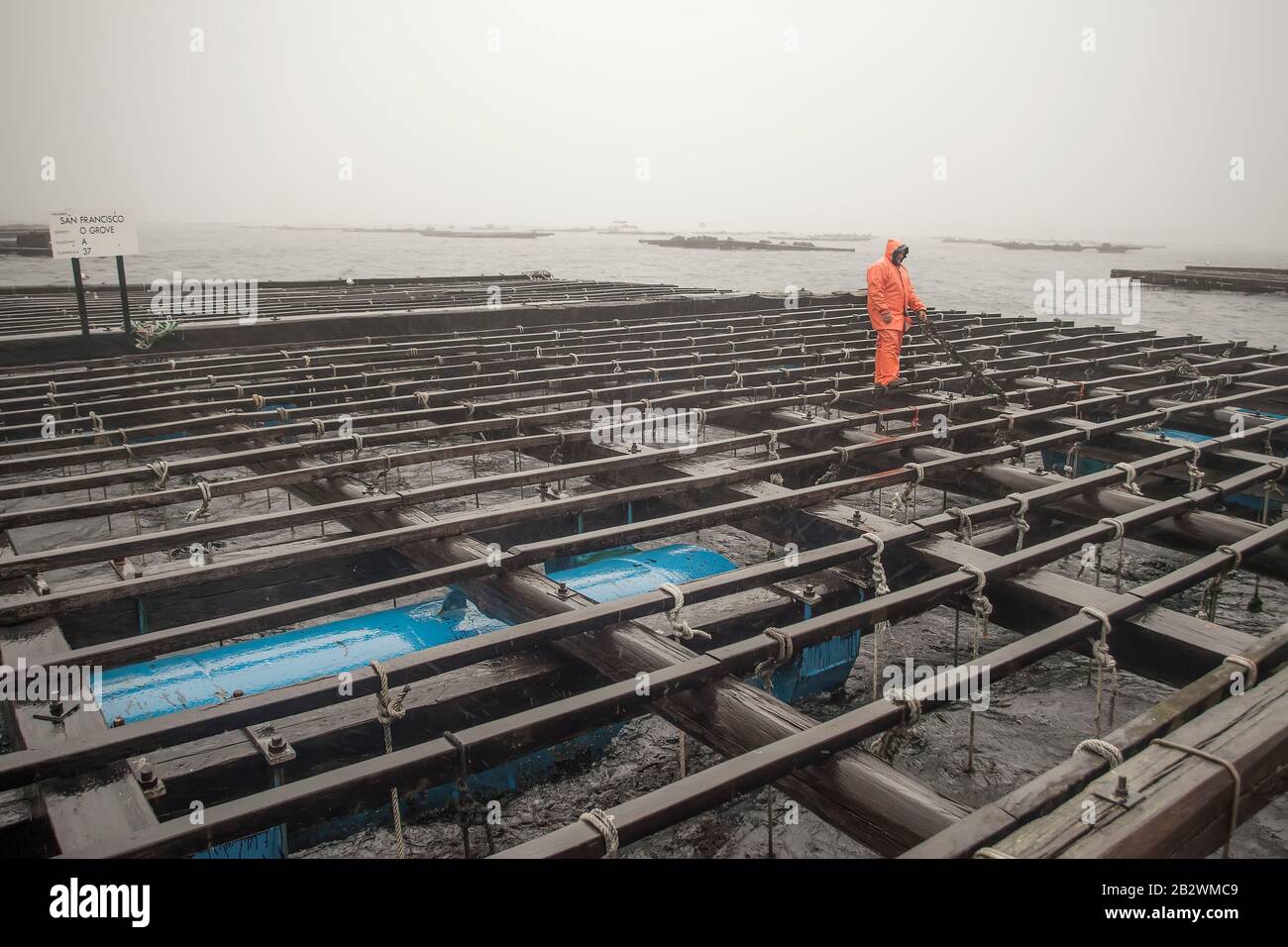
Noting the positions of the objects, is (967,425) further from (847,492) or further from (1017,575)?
(1017,575)

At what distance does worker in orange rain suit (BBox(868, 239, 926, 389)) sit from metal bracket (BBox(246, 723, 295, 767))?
29.3 feet

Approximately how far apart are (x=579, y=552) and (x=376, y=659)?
1385 millimetres

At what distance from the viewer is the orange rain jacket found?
36.6 feet

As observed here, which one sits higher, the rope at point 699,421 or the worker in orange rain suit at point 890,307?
the worker in orange rain suit at point 890,307

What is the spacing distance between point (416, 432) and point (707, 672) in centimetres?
538

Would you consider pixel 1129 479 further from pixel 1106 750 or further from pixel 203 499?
pixel 203 499

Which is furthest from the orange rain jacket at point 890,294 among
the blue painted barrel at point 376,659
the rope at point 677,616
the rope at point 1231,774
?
the rope at point 1231,774

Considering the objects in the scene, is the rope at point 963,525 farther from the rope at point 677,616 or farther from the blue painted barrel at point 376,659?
the rope at point 677,616

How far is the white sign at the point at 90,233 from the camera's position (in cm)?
1155

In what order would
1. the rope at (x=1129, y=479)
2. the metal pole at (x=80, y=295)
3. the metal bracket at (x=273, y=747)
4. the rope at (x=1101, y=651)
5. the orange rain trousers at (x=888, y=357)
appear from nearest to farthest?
the metal bracket at (x=273, y=747) < the rope at (x=1101, y=651) < the rope at (x=1129, y=479) < the orange rain trousers at (x=888, y=357) < the metal pole at (x=80, y=295)

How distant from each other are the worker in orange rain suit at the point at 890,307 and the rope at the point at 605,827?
9.00 metres

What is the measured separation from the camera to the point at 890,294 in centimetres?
1115

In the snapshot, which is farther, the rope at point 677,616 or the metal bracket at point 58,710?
the rope at point 677,616

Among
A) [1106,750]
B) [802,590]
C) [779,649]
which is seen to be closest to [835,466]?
[802,590]
